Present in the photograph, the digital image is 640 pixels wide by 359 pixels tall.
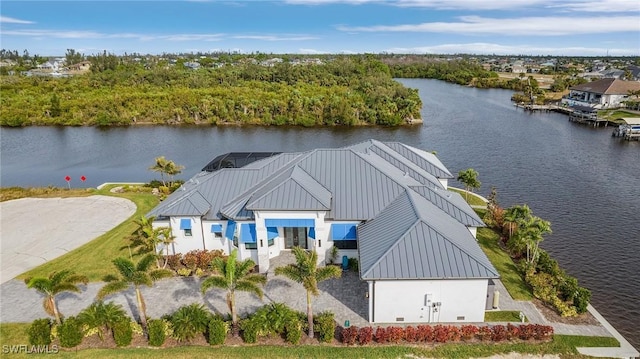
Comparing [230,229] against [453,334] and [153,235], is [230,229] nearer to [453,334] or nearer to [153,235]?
[153,235]

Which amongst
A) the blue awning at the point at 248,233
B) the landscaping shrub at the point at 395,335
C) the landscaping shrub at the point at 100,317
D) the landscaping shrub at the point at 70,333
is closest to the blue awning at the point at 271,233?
the blue awning at the point at 248,233

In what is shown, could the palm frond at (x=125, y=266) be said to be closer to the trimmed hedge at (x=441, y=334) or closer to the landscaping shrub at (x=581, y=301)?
the trimmed hedge at (x=441, y=334)

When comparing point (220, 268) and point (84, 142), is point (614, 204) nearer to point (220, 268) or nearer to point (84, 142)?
point (220, 268)

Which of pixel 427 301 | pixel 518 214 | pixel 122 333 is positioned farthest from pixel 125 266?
pixel 518 214

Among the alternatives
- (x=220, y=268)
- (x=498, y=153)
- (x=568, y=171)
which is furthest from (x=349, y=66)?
(x=220, y=268)

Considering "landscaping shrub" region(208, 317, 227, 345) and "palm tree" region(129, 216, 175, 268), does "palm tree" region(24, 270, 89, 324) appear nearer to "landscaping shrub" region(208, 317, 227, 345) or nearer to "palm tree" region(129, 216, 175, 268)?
"palm tree" region(129, 216, 175, 268)

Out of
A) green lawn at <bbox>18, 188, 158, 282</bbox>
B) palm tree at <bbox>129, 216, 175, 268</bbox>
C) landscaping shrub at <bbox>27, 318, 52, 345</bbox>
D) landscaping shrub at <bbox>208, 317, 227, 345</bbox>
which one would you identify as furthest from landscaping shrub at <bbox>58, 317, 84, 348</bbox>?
green lawn at <bbox>18, 188, 158, 282</bbox>

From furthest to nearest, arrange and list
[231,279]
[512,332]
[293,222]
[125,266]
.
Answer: [293,222]
[512,332]
[125,266]
[231,279]
